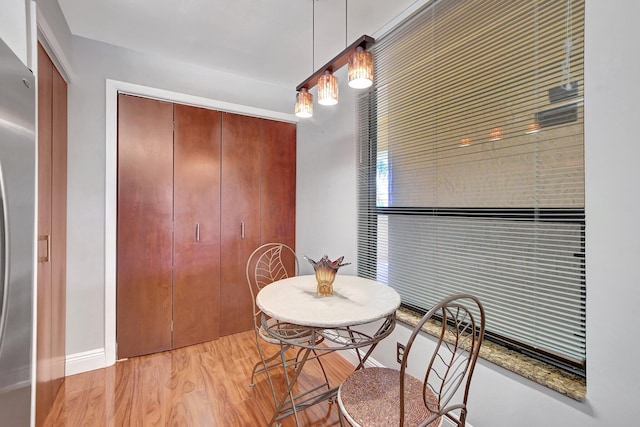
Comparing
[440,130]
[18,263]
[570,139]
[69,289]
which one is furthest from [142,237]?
[570,139]

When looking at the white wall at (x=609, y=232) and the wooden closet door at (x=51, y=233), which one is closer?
the white wall at (x=609, y=232)

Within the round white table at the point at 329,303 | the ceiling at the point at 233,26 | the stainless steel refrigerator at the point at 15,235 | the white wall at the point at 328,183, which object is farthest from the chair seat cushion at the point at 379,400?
the ceiling at the point at 233,26

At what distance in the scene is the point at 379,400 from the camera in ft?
3.70

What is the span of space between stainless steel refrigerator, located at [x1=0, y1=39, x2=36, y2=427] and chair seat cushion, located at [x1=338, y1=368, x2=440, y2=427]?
1.20 meters

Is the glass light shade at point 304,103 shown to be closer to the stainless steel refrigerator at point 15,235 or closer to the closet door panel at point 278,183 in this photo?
the stainless steel refrigerator at point 15,235

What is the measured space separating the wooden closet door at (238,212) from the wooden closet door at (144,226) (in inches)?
19.0

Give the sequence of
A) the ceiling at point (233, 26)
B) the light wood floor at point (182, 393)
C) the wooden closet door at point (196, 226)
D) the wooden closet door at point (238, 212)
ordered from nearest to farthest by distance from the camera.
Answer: the light wood floor at point (182, 393) < the ceiling at point (233, 26) < the wooden closet door at point (196, 226) < the wooden closet door at point (238, 212)

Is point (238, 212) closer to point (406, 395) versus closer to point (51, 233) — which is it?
point (51, 233)

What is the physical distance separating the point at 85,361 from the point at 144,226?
3.68 feet

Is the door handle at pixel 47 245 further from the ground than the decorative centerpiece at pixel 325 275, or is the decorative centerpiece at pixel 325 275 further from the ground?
the door handle at pixel 47 245

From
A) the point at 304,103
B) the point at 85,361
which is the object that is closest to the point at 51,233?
the point at 85,361

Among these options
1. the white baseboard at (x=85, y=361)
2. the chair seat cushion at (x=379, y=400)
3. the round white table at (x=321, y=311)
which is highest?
the round white table at (x=321, y=311)

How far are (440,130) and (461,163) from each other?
25cm

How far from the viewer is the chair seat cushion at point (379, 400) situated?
1029 millimetres
